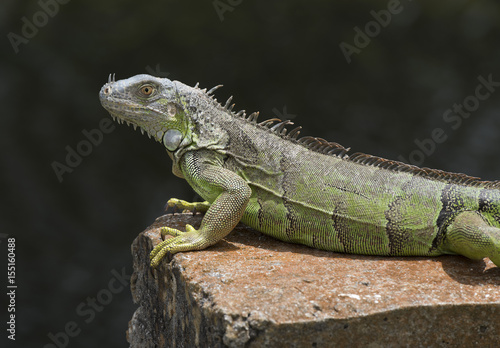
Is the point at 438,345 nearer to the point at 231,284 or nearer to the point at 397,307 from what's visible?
Result: the point at 397,307

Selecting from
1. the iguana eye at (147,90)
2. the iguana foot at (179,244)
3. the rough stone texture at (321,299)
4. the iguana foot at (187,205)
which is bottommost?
the rough stone texture at (321,299)

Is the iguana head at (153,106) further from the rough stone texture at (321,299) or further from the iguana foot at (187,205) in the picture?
the rough stone texture at (321,299)

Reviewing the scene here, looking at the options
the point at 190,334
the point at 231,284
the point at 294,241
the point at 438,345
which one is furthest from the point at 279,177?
the point at 438,345

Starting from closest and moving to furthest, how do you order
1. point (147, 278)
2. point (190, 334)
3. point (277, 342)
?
1. point (277, 342)
2. point (190, 334)
3. point (147, 278)

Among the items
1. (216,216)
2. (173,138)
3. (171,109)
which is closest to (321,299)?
(216,216)

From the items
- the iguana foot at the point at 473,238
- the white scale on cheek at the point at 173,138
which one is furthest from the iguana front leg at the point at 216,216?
the iguana foot at the point at 473,238
